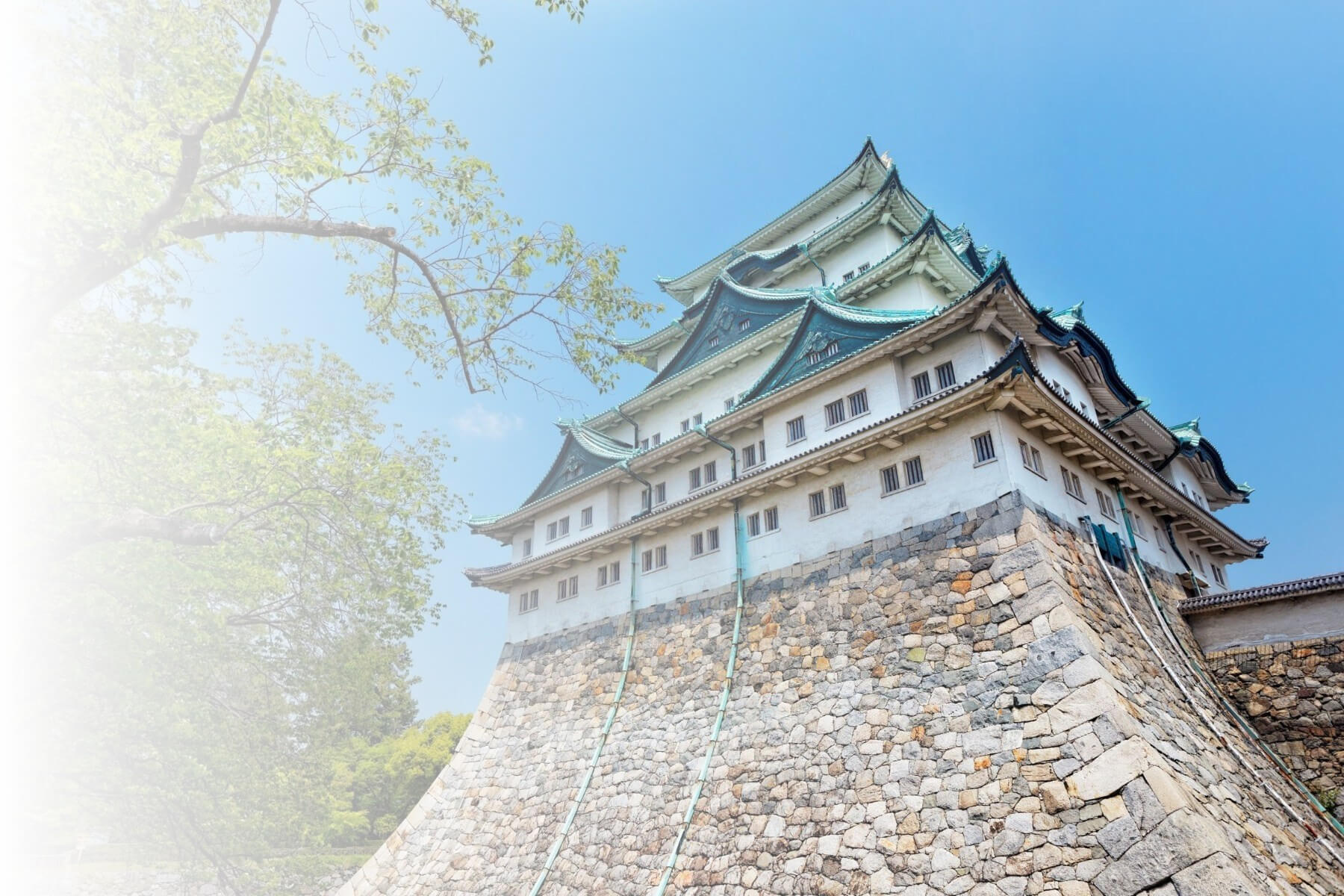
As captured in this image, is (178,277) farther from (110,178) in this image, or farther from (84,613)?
(84,613)

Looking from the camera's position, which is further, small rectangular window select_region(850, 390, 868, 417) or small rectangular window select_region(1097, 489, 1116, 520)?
small rectangular window select_region(850, 390, 868, 417)

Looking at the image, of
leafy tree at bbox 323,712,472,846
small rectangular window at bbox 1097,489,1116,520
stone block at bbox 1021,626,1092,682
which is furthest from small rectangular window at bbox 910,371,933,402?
leafy tree at bbox 323,712,472,846

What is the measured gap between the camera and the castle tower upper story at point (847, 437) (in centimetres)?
1468

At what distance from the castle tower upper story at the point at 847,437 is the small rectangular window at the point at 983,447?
5cm

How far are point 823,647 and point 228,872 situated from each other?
18834 mm

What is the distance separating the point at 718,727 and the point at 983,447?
8290 millimetres

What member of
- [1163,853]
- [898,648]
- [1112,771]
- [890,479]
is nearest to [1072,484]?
[890,479]

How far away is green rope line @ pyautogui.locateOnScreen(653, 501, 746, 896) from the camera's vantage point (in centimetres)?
1401

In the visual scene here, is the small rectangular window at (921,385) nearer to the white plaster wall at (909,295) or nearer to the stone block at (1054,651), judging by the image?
the white plaster wall at (909,295)

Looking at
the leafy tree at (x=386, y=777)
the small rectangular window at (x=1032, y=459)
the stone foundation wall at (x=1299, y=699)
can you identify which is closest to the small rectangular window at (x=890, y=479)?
the small rectangular window at (x=1032, y=459)

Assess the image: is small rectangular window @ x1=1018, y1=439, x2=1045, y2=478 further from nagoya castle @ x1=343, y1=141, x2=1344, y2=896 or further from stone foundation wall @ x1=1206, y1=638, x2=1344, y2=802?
stone foundation wall @ x1=1206, y1=638, x2=1344, y2=802

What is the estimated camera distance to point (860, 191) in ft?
88.4

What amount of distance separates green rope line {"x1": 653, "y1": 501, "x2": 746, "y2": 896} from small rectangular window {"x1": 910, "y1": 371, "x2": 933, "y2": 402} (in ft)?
17.4

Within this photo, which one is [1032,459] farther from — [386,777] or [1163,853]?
[386,777]
